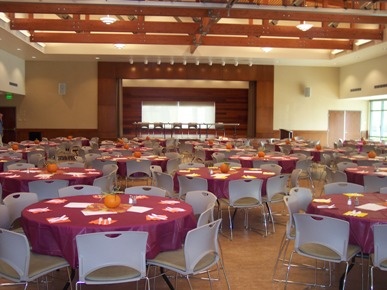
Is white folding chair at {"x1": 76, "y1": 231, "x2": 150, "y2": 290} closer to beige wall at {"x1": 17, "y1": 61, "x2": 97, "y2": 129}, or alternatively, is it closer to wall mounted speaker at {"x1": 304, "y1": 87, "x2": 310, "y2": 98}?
beige wall at {"x1": 17, "y1": 61, "x2": 97, "y2": 129}

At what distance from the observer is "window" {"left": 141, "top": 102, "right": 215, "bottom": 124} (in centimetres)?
2464

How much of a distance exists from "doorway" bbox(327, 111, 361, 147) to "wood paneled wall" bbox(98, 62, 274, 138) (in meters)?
3.10

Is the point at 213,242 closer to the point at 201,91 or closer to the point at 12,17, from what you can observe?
the point at 12,17

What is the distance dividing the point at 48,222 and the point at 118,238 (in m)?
0.74

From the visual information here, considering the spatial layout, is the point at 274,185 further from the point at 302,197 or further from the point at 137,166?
the point at 137,166

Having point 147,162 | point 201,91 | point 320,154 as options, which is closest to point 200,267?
point 147,162

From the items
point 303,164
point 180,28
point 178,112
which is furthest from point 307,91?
point 303,164

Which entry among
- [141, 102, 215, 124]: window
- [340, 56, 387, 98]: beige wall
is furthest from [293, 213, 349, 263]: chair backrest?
[141, 102, 215, 124]: window

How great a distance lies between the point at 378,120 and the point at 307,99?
353cm

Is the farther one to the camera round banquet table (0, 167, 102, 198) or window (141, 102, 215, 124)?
window (141, 102, 215, 124)

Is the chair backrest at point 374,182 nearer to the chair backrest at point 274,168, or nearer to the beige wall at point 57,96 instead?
the chair backrest at point 274,168

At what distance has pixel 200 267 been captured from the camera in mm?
3746

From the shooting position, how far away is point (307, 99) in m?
23.2

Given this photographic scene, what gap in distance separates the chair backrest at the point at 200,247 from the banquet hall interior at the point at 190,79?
10559 millimetres
